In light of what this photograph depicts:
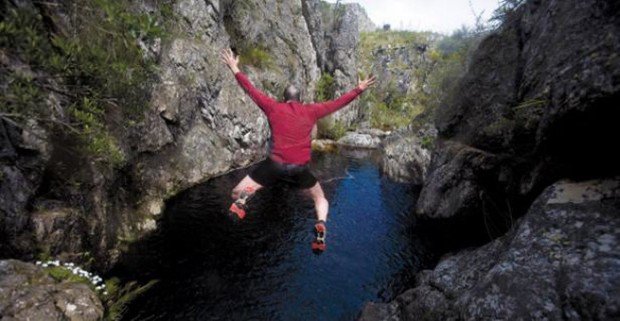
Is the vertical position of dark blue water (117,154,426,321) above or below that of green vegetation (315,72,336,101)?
below

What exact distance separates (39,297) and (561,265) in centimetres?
1117

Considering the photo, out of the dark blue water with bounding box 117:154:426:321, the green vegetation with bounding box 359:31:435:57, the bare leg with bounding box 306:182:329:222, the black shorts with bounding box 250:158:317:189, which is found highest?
the green vegetation with bounding box 359:31:435:57

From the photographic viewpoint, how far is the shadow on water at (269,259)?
47.4ft

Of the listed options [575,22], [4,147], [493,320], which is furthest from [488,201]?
[4,147]

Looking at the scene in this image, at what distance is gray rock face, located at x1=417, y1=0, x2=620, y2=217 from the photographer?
7.83m

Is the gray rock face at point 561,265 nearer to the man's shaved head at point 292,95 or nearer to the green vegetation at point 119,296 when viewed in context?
the man's shaved head at point 292,95

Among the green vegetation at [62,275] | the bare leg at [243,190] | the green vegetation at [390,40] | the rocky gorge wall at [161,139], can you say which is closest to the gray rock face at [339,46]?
the rocky gorge wall at [161,139]

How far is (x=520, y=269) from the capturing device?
7.36 m

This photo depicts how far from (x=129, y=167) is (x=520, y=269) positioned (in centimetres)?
1821

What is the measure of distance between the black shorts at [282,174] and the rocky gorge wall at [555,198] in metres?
4.38

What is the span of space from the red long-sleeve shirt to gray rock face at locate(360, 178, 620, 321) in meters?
4.80

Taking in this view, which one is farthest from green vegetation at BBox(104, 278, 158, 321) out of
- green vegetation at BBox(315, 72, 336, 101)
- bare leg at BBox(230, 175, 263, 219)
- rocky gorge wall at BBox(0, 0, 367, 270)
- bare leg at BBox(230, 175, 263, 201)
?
green vegetation at BBox(315, 72, 336, 101)

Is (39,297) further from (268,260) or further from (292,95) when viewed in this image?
(268,260)

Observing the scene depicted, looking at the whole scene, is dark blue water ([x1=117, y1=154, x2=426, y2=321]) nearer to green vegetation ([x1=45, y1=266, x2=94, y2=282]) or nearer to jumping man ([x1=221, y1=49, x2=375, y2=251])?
green vegetation ([x1=45, y1=266, x2=94, y2=282])
